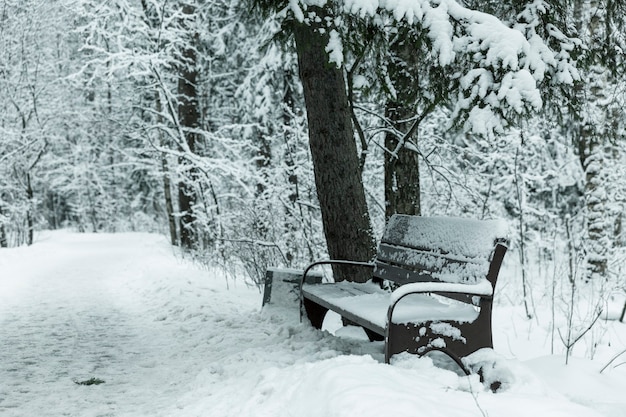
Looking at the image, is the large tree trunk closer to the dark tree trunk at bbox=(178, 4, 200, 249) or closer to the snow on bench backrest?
the snow on bench backrest

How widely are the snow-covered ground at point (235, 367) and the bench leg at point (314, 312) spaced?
0.51 ft

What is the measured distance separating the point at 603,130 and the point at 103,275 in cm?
997

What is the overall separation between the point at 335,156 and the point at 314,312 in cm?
152

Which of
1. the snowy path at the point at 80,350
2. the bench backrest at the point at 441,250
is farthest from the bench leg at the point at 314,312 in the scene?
the snowy path at the point at 80,350

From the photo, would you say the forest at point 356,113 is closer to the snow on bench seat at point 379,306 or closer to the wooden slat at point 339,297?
the wooden slat at point 339,297

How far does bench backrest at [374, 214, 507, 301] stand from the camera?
3.80 meters

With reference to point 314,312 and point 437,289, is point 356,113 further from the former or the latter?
point 437,289

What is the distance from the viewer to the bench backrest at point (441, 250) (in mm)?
3801

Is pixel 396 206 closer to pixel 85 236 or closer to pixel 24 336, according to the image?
pixel 24 336

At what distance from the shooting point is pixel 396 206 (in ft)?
22.9

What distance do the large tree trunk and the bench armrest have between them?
2014mm

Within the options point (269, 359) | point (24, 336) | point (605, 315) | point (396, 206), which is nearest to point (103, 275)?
point (24, 336)

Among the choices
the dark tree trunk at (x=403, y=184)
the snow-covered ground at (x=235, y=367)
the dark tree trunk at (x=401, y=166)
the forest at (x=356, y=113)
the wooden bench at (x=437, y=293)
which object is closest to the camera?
the snow-covered ground at (x=235, y=367)

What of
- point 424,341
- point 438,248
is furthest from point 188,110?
point 424,341
